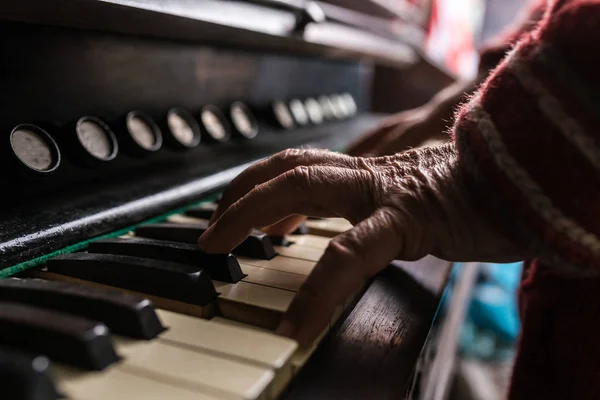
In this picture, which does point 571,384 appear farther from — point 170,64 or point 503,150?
point 170,64

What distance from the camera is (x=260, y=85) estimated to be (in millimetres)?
1483

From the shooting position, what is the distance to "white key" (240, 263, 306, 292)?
2.35 feet

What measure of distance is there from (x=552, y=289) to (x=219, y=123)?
83cm

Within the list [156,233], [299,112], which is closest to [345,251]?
[156,233]

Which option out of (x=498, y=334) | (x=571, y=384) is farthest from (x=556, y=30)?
(x=498, y=334)

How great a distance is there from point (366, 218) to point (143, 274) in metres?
0.29

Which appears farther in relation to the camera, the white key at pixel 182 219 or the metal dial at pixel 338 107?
the metal dial at pixel 338 107

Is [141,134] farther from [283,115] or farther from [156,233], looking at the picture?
[283,115]

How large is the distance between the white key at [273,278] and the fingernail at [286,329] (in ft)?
0.40

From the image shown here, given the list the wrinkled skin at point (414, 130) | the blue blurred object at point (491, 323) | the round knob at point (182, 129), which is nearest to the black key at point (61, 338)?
the round knob at point (182, 129)

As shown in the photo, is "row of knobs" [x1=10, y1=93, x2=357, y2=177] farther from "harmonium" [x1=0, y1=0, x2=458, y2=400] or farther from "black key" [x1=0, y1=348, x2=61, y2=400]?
"black key" [x1=0, y1=348, x2=61, y2=400]

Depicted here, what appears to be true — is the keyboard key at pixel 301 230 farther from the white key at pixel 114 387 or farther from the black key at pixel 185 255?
the white key at pixel 114 387

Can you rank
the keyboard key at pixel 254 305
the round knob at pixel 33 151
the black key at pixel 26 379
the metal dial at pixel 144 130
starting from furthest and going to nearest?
the metal dial at pixel 144 130, the round knob at pixel 33 151, the keyboard key at pixel 254 305, the black key at pixel 26 379

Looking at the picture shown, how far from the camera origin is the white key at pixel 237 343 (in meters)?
0.53
